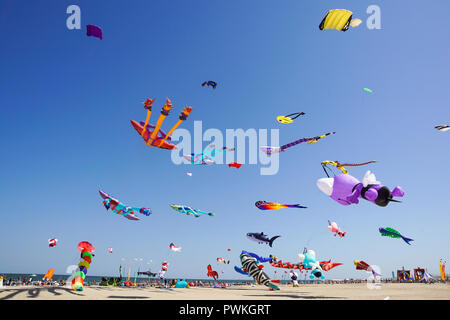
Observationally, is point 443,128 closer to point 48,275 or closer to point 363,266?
point 363,266

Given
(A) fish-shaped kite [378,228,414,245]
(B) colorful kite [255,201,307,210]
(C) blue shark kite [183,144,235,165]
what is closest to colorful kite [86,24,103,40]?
(C) blue shark kite [183,144,235,165]

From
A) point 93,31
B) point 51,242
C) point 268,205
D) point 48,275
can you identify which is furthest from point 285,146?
point 48,275

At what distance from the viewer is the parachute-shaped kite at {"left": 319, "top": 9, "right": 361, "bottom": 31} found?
9414 mm

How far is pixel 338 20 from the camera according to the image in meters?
9.69

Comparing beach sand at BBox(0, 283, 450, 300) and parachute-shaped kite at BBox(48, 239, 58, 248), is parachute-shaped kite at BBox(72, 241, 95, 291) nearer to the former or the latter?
beach sand at BBox(0, 283, 450, 300)

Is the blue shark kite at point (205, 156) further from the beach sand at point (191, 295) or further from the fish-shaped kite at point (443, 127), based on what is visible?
the fish-shaped kite at point (443, 127)

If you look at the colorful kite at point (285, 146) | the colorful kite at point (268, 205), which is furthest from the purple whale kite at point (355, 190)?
the colorful kite at point (285, 146)

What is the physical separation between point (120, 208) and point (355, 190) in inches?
484

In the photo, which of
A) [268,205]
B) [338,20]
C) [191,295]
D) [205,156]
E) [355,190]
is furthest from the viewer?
[205,156]

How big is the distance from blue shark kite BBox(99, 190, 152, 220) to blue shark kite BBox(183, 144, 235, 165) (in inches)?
145

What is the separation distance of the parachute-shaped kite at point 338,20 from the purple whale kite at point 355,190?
216 inches
